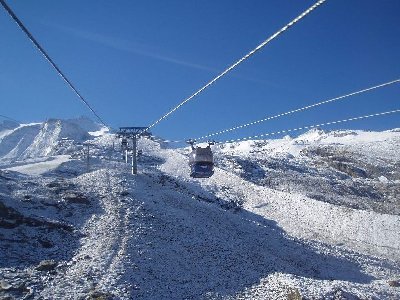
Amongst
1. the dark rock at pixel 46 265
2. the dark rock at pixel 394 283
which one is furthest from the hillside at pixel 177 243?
the dark rock at pixel 394 283

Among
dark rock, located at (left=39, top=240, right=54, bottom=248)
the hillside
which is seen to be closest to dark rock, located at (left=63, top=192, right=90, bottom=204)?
the hillside

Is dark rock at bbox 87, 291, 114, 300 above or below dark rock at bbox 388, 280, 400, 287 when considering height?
above

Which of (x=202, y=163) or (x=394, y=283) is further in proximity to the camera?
(x=394, y=283)

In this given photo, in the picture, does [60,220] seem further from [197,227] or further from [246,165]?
[246,165]

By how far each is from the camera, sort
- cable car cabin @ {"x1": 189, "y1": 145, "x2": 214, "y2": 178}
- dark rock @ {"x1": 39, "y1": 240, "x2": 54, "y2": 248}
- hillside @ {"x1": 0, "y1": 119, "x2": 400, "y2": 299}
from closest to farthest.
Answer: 1. hillside @ {"x1": 0, "y1": 119, "x2": 400, "y2": 299}
2. dark rock @ {"x1": 39, "y1": 240, "x2": 54, "y2": 248}
3. cable car cabin @ {"x1": 189, "y1": 145, "x2": 214, "y2": 178}

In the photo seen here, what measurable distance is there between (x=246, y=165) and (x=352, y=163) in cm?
5473

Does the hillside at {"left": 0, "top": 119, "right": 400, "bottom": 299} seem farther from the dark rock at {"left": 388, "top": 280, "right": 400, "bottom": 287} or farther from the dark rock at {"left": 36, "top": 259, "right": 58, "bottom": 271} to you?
the dark rock at {"left": 388, "top": 280, "right": 400, "bottom": 287}

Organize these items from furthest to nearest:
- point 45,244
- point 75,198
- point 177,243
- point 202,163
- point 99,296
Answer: point 75,198, point 177,243, point 202,163, point 45,244, point 99,296

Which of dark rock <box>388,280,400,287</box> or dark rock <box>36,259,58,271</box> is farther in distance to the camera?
dark rock <box>388,280,400,287</box>

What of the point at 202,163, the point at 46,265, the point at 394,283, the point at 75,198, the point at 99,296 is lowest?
the point at 394,283

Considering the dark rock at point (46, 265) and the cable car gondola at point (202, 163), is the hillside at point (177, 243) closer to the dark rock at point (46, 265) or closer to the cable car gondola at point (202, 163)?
the dark rock at point (46, 265)

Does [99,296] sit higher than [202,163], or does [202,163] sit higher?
[202,163]

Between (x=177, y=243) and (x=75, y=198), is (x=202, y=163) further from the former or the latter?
(x=75, y=198)

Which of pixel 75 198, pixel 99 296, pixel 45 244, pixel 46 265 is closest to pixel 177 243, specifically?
pixel 45 244
